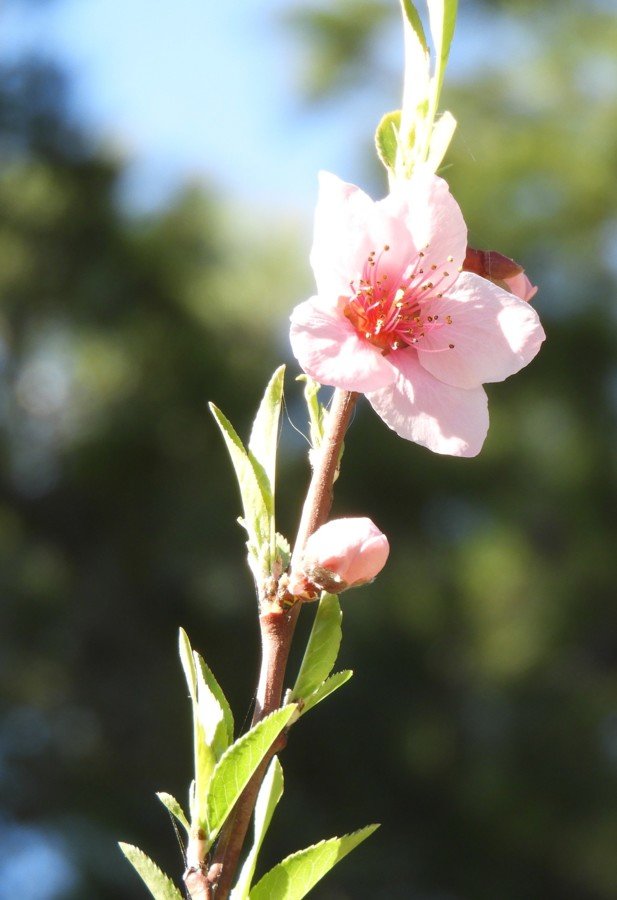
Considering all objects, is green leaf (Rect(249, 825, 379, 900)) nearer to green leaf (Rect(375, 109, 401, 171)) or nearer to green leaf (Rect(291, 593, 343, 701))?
green leaf (Rect(291, 593, 343, 701))

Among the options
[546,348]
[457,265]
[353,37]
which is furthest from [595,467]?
[457,265]

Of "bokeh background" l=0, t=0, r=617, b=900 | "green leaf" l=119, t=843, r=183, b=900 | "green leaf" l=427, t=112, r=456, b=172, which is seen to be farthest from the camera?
"bokeh background" l=0, t=0, r=617, b=900

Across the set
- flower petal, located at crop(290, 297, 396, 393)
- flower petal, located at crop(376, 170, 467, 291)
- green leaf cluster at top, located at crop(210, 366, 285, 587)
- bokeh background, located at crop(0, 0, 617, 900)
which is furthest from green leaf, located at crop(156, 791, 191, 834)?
bokeh background, located at crop(0, 0, 617, 900)

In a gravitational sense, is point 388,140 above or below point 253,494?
above

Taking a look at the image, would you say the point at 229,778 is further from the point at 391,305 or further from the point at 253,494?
the point at 391,305

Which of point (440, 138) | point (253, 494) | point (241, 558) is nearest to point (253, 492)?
point (253, 494)

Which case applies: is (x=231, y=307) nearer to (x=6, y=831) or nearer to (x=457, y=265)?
(x=6, y=831)
